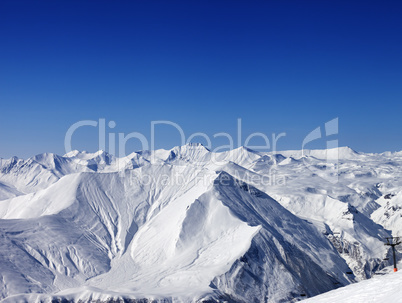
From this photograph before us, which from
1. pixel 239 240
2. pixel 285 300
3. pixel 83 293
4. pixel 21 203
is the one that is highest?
pixel 21 203

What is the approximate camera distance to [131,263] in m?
105

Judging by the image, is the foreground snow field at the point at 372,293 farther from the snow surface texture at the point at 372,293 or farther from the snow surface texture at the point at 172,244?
the snow surface texture at the point at 172,244

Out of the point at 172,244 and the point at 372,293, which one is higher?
the point at 372,293

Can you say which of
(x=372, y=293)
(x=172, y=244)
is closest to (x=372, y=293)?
(x=372, y=293)

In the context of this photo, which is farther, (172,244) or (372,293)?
(172,244)

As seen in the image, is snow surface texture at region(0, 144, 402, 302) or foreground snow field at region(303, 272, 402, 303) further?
snow surface texture at region(0, 144, 402, 302)

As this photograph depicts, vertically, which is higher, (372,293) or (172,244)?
(372,293)

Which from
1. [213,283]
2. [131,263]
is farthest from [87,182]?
[213,283]

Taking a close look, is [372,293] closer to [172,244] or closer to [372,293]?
[372,293]

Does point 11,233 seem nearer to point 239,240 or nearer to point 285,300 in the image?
point 239,240

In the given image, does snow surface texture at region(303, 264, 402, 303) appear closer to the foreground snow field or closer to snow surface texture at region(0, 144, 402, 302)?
the foreground snow field

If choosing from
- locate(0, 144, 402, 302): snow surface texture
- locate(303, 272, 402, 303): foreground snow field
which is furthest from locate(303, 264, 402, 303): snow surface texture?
locate(0, 144, 402, 302): snow surface texture

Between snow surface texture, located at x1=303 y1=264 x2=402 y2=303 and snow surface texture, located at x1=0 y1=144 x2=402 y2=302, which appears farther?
snow surface texture, located at x1=0 y1=144 x2=402 y2=302

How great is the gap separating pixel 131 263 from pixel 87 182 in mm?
Result: 52605
